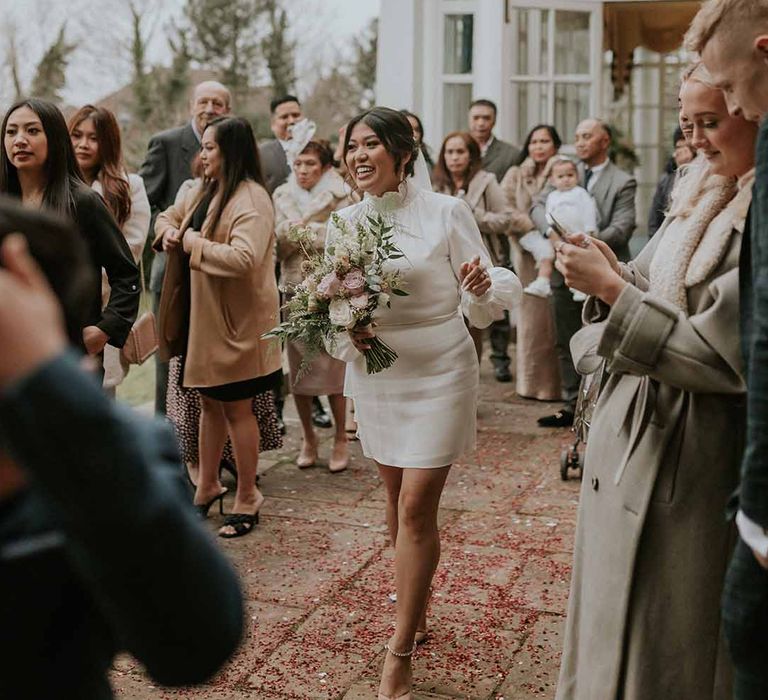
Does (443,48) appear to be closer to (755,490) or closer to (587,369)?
(587,369)

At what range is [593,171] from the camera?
8.30 metres

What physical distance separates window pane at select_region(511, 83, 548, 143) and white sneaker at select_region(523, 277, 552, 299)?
3.06 meters

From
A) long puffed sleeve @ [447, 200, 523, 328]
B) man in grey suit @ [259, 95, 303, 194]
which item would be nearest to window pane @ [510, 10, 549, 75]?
man in grey suit @ [259, 95, 303, 194]

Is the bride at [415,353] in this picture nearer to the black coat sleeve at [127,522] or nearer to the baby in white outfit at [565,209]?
the black coat sleeve at [127,522]

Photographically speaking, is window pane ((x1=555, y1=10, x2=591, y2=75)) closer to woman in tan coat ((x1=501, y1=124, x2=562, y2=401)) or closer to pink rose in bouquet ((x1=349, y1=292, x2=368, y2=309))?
woman in tan coat ((x1=501, y1=124, x2=562, y2=401))

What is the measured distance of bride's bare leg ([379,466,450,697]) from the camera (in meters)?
3.81

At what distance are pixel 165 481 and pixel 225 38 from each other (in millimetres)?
34354

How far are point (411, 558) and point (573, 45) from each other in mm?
8034

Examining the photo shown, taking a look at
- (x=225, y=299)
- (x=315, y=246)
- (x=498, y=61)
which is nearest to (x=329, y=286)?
(x=225, y=299)

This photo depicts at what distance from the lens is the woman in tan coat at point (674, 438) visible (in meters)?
2.47

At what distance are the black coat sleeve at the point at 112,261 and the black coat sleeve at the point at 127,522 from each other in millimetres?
3364

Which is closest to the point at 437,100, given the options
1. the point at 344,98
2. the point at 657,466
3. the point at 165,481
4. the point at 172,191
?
the point at 172,191

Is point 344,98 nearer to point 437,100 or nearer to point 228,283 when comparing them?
point 437,100

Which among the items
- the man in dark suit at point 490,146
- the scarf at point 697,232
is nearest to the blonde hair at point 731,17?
the scarf at point 697,232
